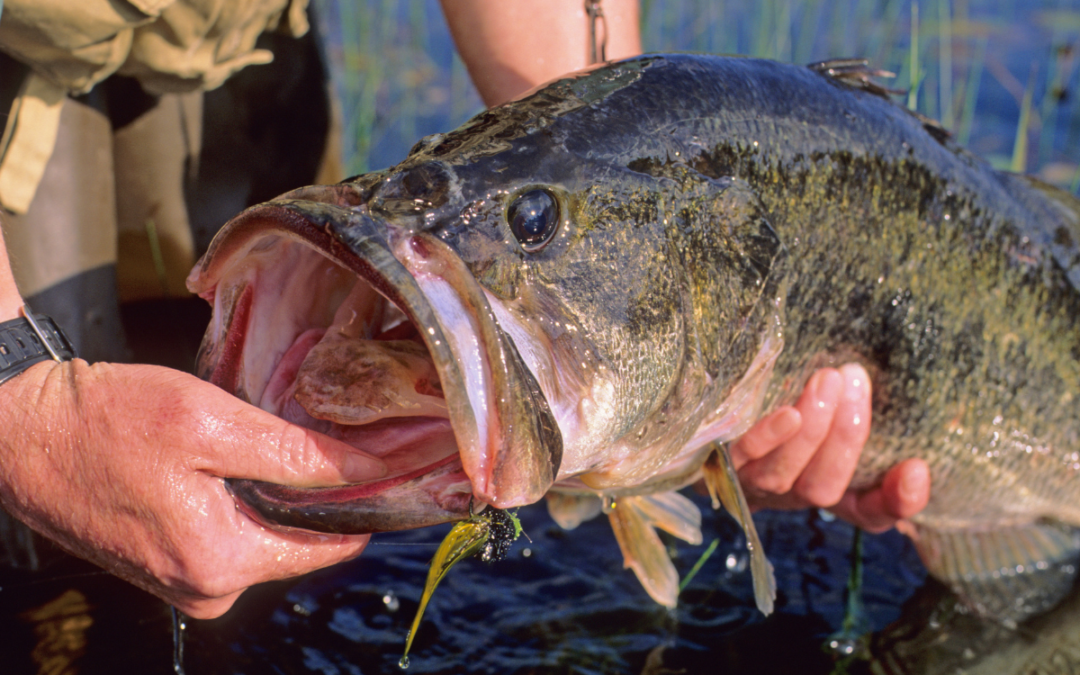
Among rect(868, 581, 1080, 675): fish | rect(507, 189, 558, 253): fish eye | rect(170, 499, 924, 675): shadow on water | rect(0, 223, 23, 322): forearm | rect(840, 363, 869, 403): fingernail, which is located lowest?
rect(868, 581, 1080, 675): fish

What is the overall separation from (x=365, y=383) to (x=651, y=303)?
1.71ft

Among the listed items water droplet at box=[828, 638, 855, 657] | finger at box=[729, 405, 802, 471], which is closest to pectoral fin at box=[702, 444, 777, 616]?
finger at box=[729, 405, 802, 471]

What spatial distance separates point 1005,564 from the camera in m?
2.90

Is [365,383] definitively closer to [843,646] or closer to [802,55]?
[843,646]

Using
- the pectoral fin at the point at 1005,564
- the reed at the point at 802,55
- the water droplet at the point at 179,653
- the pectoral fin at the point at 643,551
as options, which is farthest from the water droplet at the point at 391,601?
the reed at the point at 802,55

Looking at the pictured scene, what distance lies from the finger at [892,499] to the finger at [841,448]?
0.38ft

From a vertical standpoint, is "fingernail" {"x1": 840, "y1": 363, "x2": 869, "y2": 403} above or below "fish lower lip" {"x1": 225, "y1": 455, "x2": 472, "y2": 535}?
below

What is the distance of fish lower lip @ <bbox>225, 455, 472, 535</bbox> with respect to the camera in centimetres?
133

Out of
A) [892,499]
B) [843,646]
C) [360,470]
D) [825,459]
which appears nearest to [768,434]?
[825,459]

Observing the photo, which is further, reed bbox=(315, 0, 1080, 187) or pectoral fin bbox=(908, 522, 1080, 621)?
reed bbox=(315, 0, 1080, 187)

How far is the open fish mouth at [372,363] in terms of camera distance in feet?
4.03

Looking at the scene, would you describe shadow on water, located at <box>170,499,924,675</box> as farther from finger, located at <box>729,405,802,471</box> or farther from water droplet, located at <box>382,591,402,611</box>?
finger, located at <box>729,405,802,471</box>

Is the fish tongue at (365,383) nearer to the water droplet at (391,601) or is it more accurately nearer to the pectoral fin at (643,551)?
the pectoral fin at (643,551)

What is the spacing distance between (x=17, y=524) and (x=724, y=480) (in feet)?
6.35
